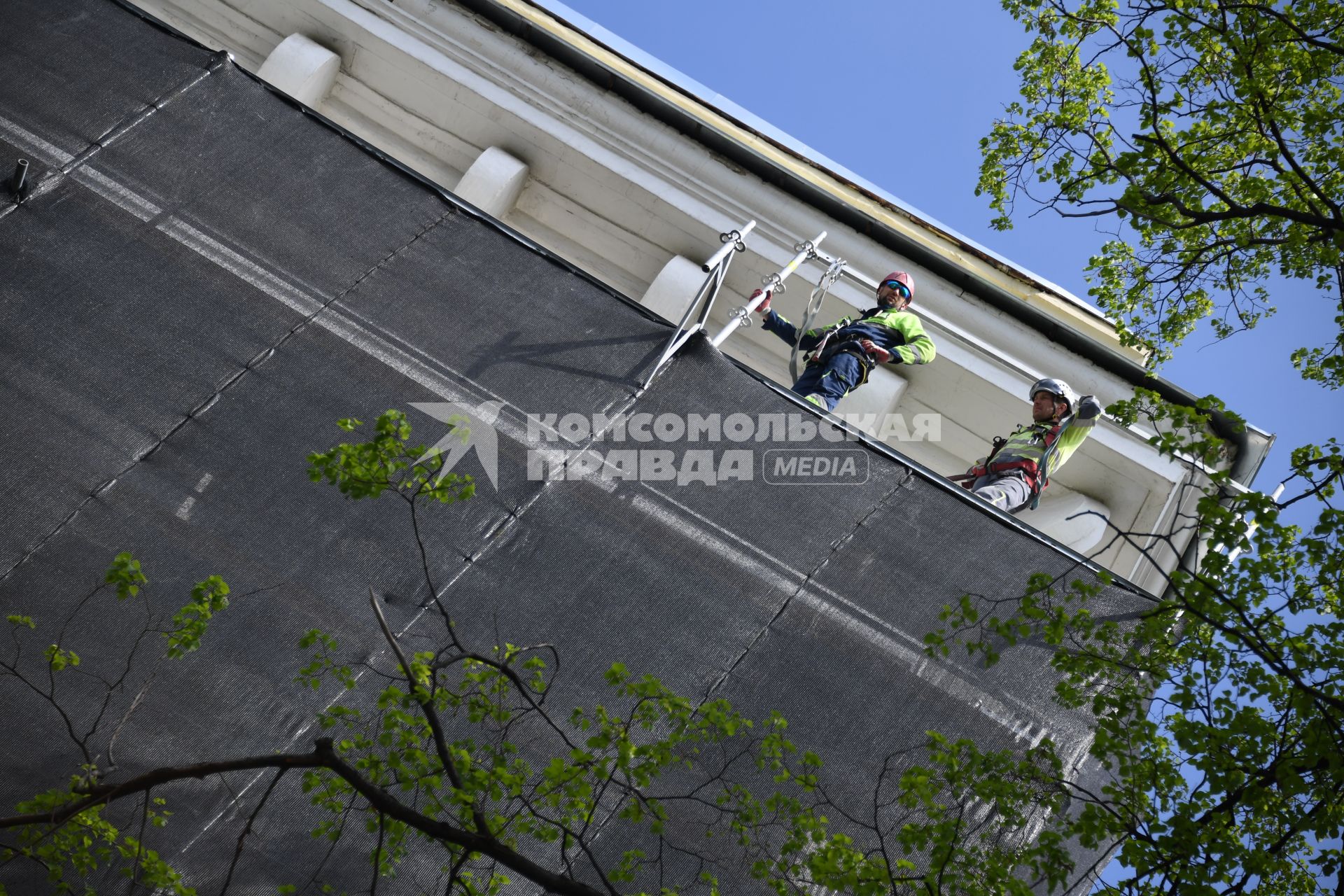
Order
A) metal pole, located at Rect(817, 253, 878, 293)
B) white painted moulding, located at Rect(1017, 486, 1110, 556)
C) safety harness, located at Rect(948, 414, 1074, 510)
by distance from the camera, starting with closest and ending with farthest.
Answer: safety harness, located at Rect(948, 414, 1074, 510), white painted moulding, located at Rect(1017, 486, 1110, 556), metal pole, located at Rect(817, 253, 878, 293)

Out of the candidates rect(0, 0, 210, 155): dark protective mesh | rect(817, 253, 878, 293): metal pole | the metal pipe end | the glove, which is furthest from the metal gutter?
the metal pipe end

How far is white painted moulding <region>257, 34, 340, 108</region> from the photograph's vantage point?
1140cm

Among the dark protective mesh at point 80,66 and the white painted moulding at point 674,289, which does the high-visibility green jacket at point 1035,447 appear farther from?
the dark protective mesh at point 80,66

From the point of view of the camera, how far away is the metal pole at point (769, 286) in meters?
8.42

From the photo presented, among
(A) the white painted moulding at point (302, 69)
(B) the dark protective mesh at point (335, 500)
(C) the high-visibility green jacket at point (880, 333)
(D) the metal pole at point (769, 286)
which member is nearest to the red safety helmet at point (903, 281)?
(C) the high-visibility green jacket at point (880, 333)

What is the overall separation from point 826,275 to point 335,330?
386 cm

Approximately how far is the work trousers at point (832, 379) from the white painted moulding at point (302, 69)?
5311mm

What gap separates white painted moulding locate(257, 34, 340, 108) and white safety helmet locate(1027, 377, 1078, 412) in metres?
6.57

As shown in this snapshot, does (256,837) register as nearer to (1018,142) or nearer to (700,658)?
(700,658)

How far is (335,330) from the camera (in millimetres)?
7602

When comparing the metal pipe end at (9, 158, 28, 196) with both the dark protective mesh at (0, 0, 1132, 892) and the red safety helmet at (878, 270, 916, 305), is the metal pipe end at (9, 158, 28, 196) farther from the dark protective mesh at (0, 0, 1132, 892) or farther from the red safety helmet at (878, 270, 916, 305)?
the red safety helmet at (878, 270, 916, 305)

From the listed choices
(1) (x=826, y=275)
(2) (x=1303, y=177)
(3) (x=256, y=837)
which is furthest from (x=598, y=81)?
(3) (x=256, y=837)

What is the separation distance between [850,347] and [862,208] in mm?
2361

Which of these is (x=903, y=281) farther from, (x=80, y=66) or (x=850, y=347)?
(x=80, y=66)
